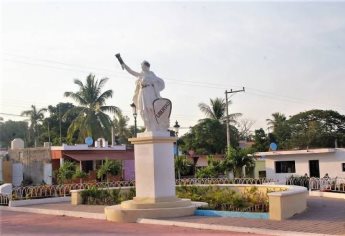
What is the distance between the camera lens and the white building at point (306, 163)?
27531mm

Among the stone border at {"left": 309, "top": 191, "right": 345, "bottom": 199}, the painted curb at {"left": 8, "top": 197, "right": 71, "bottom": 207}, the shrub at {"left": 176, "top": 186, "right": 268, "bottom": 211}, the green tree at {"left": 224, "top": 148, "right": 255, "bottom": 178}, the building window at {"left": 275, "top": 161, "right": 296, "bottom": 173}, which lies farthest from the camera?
the building window at {"left": 275, "top": 161, "right": 296, "bottom": 173}

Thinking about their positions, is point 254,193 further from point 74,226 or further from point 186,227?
point 74,226

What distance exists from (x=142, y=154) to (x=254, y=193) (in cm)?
431

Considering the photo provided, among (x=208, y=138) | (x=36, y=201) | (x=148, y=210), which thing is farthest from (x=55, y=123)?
(x=148, y=210)

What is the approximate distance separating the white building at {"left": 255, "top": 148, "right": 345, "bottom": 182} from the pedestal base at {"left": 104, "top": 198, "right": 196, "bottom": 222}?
15432 mm

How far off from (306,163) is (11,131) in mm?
50333

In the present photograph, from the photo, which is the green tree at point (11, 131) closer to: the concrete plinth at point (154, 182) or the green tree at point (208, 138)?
the green tree at point (208, 138)

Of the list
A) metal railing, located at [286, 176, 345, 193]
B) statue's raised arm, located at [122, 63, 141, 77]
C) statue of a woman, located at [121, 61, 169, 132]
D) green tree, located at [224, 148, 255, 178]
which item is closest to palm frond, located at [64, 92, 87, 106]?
green tree, located at [224, 148, 255, 178]

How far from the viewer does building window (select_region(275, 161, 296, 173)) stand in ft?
97.5

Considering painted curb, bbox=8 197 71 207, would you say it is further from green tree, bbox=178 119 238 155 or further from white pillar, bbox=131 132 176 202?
green tree, bbox=178 119 238 155

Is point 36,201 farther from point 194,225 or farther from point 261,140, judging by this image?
point 261,140

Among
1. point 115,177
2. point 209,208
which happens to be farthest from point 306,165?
point 209,208

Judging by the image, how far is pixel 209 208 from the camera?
14.6m

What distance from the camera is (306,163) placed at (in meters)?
29.0
